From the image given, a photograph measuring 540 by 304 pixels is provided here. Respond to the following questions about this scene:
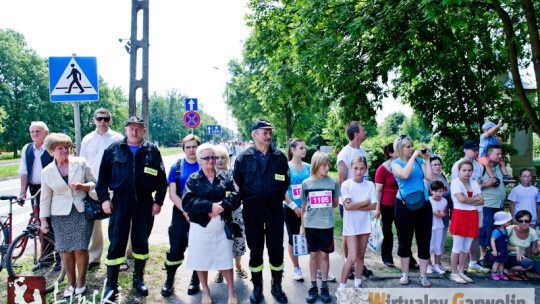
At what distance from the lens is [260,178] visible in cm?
399

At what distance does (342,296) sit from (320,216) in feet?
3.10

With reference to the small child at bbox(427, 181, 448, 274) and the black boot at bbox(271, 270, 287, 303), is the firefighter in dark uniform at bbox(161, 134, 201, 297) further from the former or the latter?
the small child at bbox(427, 181, 448, 274)

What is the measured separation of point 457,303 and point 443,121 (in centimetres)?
566

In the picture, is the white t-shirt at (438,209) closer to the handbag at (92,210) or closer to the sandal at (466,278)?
the sandal at (466,278)

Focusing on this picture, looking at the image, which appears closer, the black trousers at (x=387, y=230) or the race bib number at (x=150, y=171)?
the race bib number at (x=150, y=171)

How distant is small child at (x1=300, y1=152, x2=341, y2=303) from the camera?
4.06 metres

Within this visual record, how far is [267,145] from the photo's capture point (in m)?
4.17

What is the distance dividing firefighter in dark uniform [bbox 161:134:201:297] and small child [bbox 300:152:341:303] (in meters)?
1.46

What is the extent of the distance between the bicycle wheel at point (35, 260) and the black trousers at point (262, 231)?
2.44 metres

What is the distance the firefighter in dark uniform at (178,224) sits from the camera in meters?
4.23

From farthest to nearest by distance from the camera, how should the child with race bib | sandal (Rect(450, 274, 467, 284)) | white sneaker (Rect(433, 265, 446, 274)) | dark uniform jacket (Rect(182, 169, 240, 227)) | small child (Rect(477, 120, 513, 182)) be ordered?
small child (Rect(477, 120, 513, 182))
white sneaker (Rect(433, 265, 446, 274))
sandal (Rect(450, 274, 467, 284))
the child with race bib
dark uniform jacket (Rect(182, 169, 240, 227))

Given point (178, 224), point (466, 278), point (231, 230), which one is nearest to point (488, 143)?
point (466, 278)

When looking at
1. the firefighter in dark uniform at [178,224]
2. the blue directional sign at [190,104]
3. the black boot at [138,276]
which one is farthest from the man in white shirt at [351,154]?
the blue directional sign at [190,104]

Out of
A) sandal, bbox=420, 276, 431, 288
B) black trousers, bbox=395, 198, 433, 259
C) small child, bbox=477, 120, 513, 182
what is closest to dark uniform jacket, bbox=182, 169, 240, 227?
black trousers, bbox=395, 198, 433, 259
